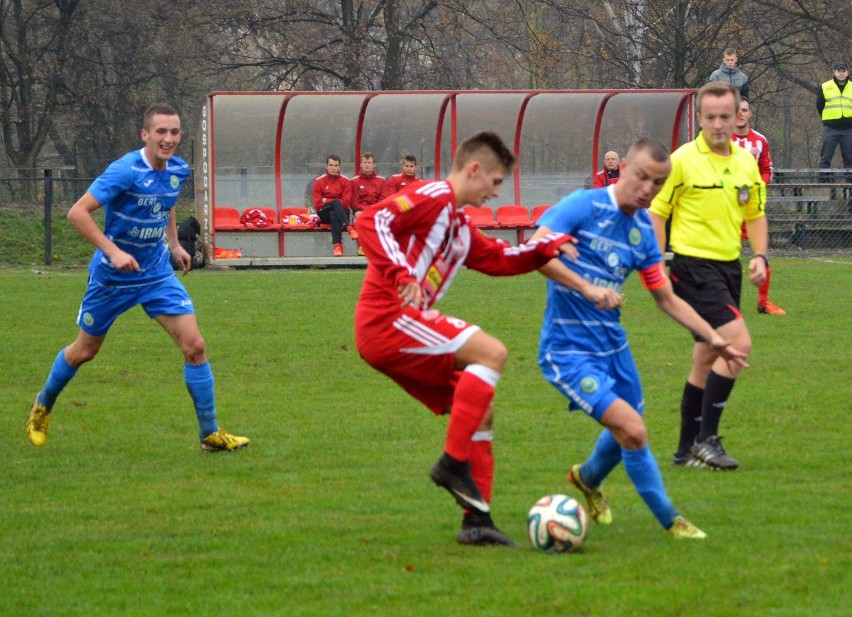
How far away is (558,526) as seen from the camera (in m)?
4.82

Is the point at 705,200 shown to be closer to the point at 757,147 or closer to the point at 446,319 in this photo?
the point at 446,319

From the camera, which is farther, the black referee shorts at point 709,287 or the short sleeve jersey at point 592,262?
the black referee shorts at point 709,287

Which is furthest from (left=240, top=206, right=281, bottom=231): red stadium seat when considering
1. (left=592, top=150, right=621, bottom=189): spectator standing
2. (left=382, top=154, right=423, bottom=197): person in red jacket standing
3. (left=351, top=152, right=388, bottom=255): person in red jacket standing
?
(left=592, top=150, right=621, bottom=189): spectator standing

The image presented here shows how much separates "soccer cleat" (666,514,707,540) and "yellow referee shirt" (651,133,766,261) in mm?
1847

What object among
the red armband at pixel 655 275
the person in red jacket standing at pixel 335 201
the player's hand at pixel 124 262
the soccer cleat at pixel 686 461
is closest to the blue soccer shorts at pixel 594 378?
the red armband at pixel 655 275

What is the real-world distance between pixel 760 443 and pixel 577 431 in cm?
102

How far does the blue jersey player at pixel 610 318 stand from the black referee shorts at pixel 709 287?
1142 mm

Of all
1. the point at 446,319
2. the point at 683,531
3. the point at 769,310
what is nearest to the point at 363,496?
the point at 446,319

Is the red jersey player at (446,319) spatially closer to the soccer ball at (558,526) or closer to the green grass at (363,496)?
the soccer ball at (558,526)

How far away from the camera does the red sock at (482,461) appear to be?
5.02 metres

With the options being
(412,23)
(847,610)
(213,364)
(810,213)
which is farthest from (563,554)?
(412,23)

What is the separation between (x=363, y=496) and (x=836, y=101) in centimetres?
1668

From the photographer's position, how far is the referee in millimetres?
6363

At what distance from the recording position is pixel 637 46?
2931 cm
